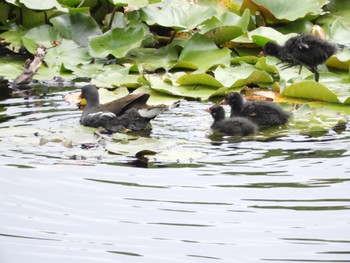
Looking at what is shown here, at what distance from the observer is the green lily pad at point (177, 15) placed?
36.8 ft

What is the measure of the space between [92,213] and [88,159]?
1.25m

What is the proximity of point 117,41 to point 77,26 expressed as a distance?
2.39ft

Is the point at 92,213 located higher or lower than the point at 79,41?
lower

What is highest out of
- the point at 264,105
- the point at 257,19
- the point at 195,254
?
the point at 257,19

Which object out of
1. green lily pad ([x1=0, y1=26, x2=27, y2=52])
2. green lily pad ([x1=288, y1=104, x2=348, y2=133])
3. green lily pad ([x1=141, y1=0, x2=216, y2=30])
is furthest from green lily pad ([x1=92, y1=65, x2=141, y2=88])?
green lily pad ([x1=288, y1=104, x2=348, y2=133])

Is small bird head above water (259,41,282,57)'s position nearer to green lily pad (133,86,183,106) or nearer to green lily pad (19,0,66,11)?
green lily pad (133,86,183,106)

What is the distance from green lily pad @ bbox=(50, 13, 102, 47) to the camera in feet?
37.8

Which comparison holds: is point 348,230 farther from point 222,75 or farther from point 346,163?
point 222,75

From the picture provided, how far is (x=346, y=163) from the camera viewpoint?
7.39 metres

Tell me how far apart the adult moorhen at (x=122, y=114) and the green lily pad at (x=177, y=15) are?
2.20 m

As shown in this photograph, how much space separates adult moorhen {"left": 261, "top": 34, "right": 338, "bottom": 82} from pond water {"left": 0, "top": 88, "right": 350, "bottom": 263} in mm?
2101

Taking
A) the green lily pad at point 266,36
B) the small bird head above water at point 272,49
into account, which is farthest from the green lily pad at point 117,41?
the small bird head above water at point 272,49

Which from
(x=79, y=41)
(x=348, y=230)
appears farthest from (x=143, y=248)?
(x=79, y=41)

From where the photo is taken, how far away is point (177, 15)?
1137 centimetres
